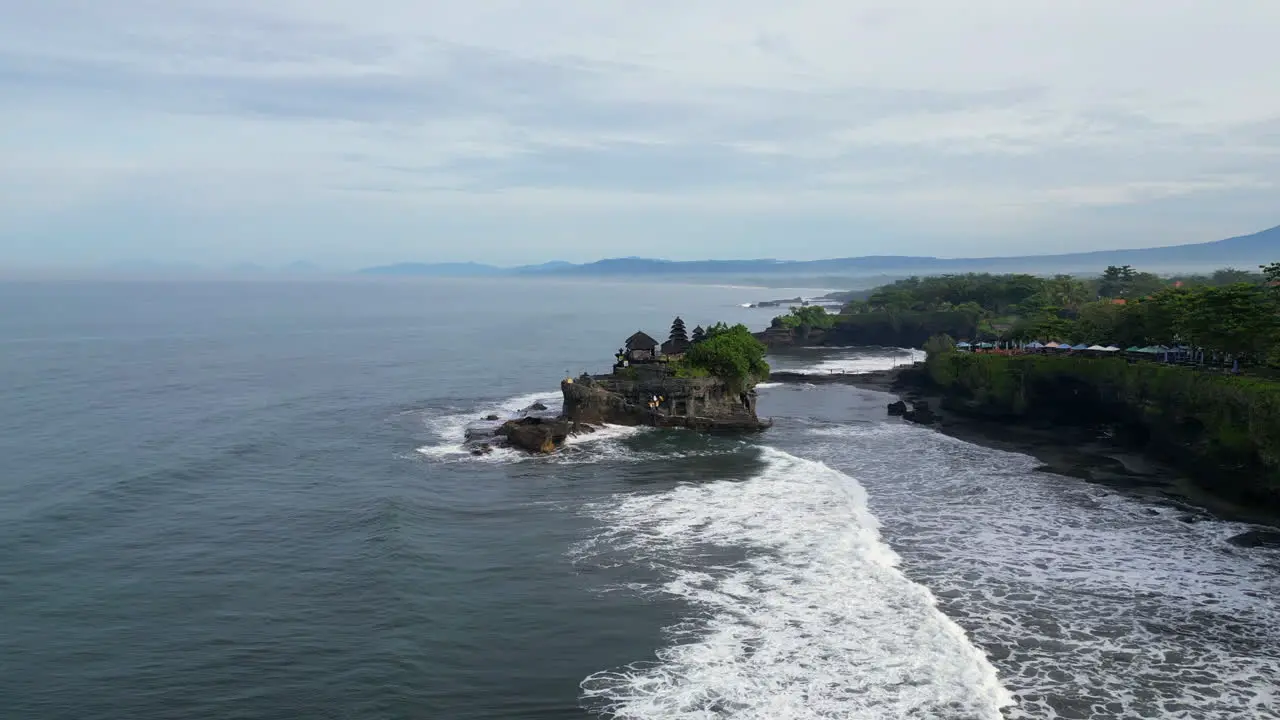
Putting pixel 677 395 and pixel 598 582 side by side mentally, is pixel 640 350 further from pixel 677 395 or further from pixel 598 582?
pixel 598 582

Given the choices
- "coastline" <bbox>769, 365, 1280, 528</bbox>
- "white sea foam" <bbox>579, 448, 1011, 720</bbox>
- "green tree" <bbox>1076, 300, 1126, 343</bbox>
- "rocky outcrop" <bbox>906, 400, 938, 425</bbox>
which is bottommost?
"white sea foam" <bbox>579, 448, 1011, 720</bbox>

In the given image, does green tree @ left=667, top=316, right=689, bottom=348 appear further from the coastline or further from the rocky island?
the coastline

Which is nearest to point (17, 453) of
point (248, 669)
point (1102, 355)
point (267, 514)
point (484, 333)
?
point (267, 514)

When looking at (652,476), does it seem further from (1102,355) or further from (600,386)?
(1102,355)

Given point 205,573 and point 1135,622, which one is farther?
point 205,573

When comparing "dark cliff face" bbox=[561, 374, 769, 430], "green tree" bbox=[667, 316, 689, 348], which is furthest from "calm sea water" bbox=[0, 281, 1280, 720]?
"green tree" bbox=[667, 316, 689, 348]

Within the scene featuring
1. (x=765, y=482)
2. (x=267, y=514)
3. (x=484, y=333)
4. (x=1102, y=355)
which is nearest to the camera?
(x=267, y=514)
